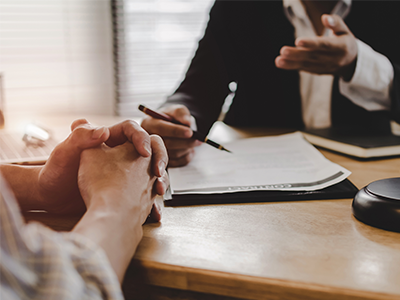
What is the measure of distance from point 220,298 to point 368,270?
0.57 feet

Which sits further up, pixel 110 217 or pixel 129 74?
pixel 110 217

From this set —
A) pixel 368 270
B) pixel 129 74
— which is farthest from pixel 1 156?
pixel 129 74

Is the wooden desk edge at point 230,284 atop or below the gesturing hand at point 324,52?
below

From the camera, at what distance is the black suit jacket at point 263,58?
123cm

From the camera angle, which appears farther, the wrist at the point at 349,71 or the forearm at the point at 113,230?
the wrist at the point at 349,71

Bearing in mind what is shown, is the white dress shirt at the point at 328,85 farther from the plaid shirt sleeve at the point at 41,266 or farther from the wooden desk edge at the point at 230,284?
the plaid shirt sleeve at the point at 41,266

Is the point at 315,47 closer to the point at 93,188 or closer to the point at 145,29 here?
the point at 93,188

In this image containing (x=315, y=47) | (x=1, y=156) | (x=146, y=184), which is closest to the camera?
(x=146, y=184)

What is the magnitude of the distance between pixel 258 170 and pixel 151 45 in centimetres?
156

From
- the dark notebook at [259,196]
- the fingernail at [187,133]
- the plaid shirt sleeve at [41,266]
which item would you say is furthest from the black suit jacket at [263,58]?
the plaid shirt sleeve at [41,266]

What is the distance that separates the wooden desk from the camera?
0.36 m

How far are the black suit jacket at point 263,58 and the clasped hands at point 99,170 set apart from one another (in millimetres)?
654

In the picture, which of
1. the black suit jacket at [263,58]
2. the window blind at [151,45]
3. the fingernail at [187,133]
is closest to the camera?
the fingernail at [187,133]

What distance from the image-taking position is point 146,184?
492 millimetres
